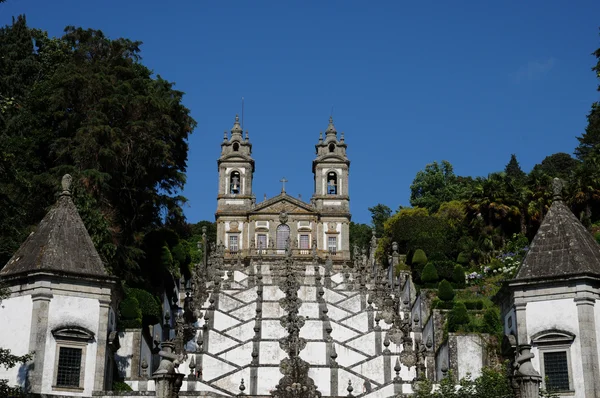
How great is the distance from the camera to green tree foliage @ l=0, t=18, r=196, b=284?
34.8m

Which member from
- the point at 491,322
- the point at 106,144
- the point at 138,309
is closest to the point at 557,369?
the point at 491,322

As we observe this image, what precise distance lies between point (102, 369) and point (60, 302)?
2339 millimetres

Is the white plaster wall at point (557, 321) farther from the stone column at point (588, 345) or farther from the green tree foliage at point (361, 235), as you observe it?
the green tree foliage at point (361, 235)

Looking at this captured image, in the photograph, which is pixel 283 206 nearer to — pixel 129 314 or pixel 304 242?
pixel 304 242

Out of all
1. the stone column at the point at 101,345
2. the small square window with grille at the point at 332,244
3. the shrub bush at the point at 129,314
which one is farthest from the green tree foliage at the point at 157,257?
the small square window with grille at the point at 332,244

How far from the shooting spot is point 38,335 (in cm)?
2567

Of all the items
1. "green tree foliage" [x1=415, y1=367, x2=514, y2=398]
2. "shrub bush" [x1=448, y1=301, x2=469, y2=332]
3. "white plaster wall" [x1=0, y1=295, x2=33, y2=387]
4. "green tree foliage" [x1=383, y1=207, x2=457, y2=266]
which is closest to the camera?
"green tree foliage" [x1=415, y1=367, x2=514, y2=398]

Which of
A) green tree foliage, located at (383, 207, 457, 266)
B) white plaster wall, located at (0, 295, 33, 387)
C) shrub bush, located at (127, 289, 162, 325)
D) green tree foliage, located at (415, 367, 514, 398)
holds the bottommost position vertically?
green tree foliage, located at (415, 367, 514, 398)

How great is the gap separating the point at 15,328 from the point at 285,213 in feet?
150

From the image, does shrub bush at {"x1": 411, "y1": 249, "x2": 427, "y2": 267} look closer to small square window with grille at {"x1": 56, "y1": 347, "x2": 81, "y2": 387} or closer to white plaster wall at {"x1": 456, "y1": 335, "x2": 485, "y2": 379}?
white plaster wall at {"x1": 456, "y1": 335, "x2": 485, "y2": 379}

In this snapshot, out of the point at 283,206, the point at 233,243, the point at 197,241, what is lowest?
the point at 233,243

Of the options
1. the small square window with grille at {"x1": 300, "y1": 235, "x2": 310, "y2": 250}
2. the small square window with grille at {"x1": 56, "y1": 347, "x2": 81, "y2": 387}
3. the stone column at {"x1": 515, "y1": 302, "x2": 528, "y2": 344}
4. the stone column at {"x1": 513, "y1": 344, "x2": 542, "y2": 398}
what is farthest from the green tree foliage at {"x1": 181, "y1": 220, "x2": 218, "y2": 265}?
the stone column at {"x1": 513, "y1": 344, "x2": 542, "y2": 398}

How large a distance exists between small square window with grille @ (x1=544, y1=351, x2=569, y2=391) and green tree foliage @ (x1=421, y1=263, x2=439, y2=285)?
2189 cm

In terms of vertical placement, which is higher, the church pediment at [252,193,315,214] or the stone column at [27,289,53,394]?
the church pediment at [252,193,315,214]
